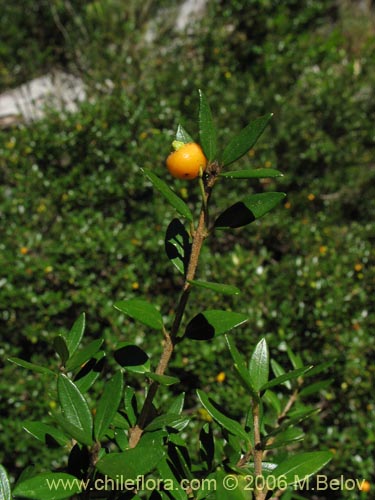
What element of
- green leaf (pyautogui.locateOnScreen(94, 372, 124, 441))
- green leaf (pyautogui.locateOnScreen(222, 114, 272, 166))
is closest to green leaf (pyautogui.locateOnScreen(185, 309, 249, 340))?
green leaf (pyautogui.locateOnScreen(94, 372, 124, 441))

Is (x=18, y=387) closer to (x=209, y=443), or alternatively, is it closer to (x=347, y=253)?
(x=209, y=443)

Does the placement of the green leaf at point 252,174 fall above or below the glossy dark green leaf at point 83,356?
above

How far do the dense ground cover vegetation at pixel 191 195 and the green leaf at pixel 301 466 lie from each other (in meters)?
1.29

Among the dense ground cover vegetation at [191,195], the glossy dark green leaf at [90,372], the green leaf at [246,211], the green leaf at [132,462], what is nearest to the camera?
the green leaf at [132,462]

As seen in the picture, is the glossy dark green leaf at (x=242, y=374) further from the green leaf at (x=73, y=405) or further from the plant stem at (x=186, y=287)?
the green leaf at (x=73, y=405)

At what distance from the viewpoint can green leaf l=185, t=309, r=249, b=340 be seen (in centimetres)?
71

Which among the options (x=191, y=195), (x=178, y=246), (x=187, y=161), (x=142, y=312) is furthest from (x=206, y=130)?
(x=191, y=195)

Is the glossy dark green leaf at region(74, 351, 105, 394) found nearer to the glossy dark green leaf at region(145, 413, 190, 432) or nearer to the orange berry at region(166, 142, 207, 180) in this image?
the glossy dark green leaf at region(145, 413, 190, 432)

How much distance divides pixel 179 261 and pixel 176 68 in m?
3.46

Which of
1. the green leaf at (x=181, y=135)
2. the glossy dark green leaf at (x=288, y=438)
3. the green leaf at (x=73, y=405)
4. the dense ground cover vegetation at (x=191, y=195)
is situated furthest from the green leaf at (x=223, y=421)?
the dense ground cover vegetation at (x=191, y=195)

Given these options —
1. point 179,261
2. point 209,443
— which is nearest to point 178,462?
point 209,443

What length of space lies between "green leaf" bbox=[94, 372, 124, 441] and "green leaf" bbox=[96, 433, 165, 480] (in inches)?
2.6

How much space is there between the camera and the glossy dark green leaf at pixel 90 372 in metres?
0.81

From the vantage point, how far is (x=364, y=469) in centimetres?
195
